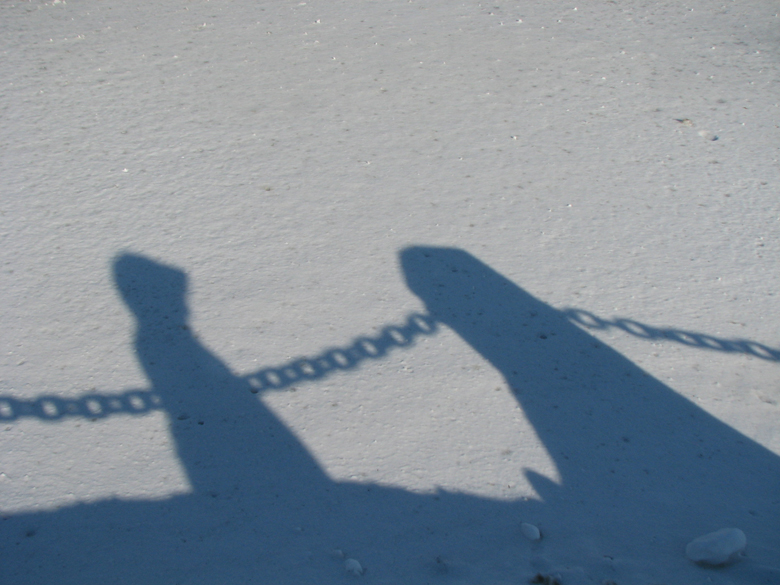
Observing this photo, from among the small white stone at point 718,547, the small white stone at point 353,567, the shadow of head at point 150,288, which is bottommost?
the small white stone at point 353,567

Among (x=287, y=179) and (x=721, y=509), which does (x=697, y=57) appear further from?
(x=721, y=509)

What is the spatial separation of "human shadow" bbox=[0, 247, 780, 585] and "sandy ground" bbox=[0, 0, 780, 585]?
0.01 meters

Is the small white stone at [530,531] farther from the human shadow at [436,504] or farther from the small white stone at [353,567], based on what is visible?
the small white stone at [353,567]

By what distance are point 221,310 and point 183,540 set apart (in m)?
1.33

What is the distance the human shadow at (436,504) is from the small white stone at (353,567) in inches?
1.2

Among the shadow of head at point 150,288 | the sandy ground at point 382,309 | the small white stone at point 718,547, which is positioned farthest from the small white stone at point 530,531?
the shadow of head at point 150,288

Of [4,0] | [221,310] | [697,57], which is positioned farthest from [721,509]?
[4,0]

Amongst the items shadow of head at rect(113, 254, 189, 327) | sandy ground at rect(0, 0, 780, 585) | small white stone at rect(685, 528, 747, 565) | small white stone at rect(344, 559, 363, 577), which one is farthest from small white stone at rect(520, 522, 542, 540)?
shadow of head at rect(113, 254, 189, 327)

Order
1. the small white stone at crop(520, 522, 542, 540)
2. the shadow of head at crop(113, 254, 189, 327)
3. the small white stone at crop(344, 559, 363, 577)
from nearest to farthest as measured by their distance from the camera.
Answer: the small white stone at crop(344, 559, 363, 577) → the small white stone at crop(520, 522, 542, 540) → the shadow of head at crop(113, 254, 189, 327)

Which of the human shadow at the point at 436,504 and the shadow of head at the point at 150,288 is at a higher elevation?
the shadow of head at the point at 150,288

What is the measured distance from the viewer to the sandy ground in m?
2.41

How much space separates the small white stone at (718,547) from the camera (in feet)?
7.22

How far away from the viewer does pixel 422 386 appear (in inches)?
119

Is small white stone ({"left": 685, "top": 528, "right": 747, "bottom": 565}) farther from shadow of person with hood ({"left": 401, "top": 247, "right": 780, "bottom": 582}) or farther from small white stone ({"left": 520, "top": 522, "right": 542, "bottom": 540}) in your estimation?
small white stone ({"left": 520, "top": 522, "right": 542, "bottom": 540})
